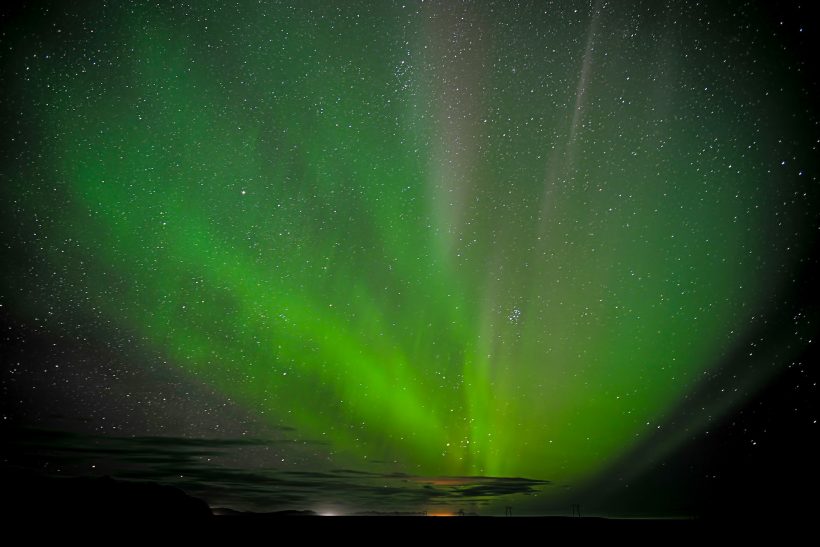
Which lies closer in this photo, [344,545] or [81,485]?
[344,545]

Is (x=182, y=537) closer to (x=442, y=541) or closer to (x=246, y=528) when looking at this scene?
(x=246, y=528)

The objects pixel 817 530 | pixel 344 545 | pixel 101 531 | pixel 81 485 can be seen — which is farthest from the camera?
pixel 81 485

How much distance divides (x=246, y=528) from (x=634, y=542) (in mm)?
10032

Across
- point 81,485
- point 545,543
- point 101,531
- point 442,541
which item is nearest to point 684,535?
point 545,543

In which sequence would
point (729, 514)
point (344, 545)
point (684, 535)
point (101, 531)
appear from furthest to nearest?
1. point (729, 514)
2. point (684, 535)
3. point (101, 531)
4. point (344, 545)

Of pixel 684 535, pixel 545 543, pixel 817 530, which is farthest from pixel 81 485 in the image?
pixel 817 530

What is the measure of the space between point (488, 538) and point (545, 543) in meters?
2.62

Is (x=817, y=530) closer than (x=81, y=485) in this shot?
Yes

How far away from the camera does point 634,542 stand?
13.6m

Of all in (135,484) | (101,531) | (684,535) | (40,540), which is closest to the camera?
(40,540)

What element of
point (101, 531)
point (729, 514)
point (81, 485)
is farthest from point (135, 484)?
point (729, 514)

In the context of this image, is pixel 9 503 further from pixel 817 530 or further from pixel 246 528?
pixel 817 530

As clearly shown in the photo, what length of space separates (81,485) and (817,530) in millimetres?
35080

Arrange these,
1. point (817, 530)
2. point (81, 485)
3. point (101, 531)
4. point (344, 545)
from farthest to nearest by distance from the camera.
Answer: point (81, 485) → point (817, 530) → point (101, 531) → point (344, 545)
